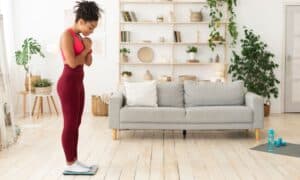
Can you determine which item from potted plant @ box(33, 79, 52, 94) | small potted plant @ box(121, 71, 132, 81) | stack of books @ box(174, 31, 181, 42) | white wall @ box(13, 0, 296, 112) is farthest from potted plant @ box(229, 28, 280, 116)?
potted plant @ box(33, 79, 52, 94)

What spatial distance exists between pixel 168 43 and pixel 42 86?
7.93 ft

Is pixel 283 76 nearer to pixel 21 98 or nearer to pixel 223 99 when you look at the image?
pixel 223 99

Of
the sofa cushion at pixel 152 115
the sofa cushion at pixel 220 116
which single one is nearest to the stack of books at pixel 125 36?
the sofa cushion at pixel 152 115

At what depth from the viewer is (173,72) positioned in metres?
8.29

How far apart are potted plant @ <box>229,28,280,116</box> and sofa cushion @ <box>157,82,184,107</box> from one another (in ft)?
6.61

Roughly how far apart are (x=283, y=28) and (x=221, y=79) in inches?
65.4

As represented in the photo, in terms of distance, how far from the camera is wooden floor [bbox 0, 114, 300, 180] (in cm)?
422

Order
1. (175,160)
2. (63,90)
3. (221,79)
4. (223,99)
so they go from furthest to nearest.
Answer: (221,79), (223,99), (175,160), (63,90)

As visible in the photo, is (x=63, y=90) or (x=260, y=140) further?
(x=260, y=140)

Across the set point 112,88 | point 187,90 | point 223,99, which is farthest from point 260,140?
point 112,88

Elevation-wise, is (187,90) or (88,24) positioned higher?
(88,24)

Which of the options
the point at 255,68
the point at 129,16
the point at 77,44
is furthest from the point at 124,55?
the point at 77,44

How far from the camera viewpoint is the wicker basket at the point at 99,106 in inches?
308

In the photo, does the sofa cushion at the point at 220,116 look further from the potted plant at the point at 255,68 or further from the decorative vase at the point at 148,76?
the decorative vase at the point at 148,76
